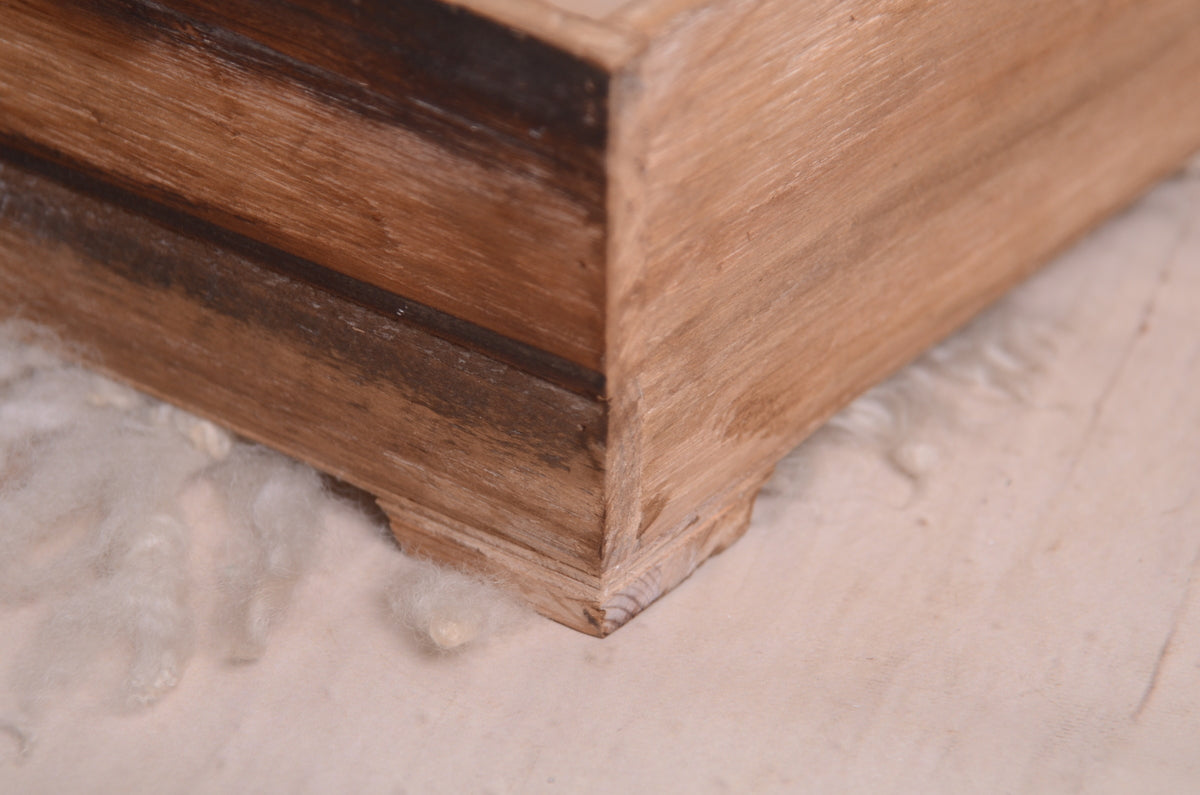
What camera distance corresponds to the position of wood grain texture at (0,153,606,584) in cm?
112

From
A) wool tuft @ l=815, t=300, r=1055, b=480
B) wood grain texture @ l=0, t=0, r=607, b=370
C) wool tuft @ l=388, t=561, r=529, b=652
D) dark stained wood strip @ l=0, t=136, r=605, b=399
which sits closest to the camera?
wood grain texture @ l=0, t=0, r=607, b=370

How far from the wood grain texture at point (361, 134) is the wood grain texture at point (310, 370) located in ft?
0.17

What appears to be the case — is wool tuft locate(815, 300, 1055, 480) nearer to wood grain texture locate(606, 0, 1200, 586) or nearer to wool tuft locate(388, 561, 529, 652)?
wood grain texture locate(606, 0, 1200, 586)

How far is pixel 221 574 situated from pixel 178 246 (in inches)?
12.1

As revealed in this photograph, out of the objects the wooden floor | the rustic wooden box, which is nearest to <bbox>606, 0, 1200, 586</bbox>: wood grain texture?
the rustic wooden box

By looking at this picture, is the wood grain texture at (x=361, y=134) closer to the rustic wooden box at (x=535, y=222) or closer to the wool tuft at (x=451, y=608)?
the rustic wooden box at (x=535, y=222)

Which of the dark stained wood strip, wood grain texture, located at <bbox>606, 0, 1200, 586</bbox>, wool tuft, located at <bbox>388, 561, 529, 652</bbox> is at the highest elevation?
wood grain texture, located at <bbox>606, 0, 1200, 586</bbox>

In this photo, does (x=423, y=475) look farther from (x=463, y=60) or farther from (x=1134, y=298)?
(x=1134, y=298)

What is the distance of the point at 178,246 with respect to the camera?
1.24m

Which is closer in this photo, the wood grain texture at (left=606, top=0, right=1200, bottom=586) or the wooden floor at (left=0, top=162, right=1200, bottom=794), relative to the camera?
the wood grain texture at (left=606, top=0, right=1200, bottom=586)

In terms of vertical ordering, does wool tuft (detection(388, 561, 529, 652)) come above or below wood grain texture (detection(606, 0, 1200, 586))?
below

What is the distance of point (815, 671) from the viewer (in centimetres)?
123

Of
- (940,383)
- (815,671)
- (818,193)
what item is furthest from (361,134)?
(940,383)

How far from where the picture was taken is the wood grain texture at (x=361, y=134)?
935 mm
